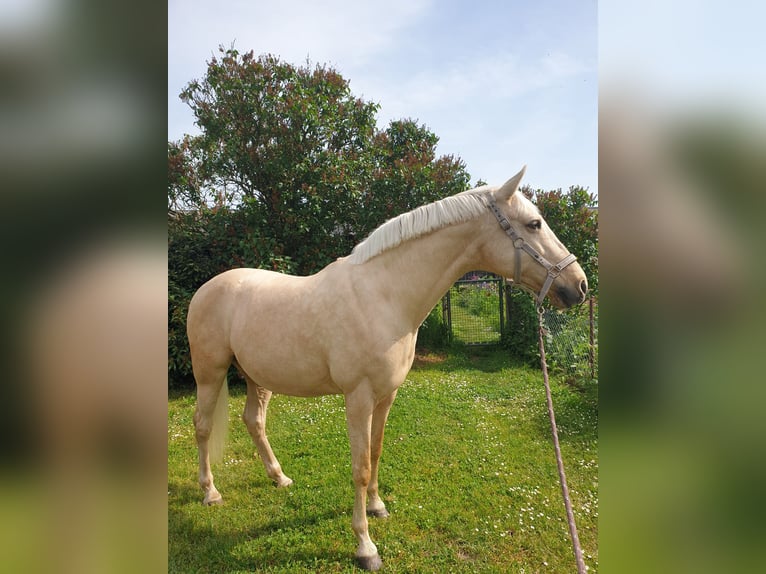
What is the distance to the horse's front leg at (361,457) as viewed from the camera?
246cm

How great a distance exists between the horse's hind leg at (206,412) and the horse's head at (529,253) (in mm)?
2451

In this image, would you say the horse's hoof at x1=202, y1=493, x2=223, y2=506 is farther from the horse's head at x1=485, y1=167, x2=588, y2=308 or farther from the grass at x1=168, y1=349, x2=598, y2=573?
the horse's head at x1=485, y1=167, x2=588, y2=308

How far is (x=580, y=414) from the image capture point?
4.85 meters

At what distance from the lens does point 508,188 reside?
221cm

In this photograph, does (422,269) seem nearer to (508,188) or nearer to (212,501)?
(508,188)

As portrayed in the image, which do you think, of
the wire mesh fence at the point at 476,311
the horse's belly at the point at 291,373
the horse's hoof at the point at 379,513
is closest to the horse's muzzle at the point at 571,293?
the horse's belly at the point at 291,373

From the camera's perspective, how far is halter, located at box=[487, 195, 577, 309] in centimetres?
214

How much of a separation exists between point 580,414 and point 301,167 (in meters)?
6.09

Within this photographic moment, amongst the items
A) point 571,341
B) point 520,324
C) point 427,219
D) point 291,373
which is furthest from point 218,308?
point 520,324

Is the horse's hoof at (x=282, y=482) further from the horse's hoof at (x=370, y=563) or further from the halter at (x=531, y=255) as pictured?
the halter at (x=531, y=255)

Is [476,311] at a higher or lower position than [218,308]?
lower
